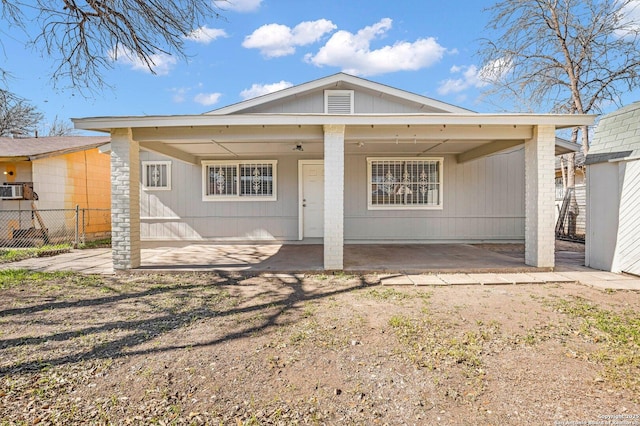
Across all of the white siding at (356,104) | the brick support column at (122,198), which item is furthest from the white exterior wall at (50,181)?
the white siding at (356,104)

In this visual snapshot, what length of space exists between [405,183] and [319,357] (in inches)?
281

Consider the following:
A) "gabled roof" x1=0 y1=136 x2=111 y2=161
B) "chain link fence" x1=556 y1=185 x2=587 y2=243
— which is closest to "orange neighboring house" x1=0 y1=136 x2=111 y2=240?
"gabled roof" x1=0 y1=136 x2=111 y2=161

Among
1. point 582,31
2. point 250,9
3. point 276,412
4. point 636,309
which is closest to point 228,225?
point 250,9

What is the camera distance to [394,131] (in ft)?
18.7

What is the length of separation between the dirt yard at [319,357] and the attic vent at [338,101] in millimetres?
5512

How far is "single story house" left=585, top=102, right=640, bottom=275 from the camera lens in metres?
5.26

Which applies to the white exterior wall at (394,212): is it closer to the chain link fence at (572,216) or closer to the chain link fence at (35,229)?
the chain link fence at (572,216)

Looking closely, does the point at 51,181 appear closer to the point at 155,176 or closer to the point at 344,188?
the point at 155,176

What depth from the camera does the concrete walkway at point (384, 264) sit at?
5.16 meters

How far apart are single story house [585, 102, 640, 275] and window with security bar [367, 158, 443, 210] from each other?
3514 millimetres

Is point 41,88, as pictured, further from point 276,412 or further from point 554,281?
point 554,281

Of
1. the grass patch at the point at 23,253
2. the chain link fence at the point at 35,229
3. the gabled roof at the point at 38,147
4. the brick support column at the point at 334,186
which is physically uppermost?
the gabled roof at the point at 38,147

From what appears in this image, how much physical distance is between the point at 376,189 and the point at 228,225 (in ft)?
14.3

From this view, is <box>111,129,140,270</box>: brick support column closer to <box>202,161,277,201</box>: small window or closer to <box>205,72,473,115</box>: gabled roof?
<box>205,72,473,115</box>: gabled roof
